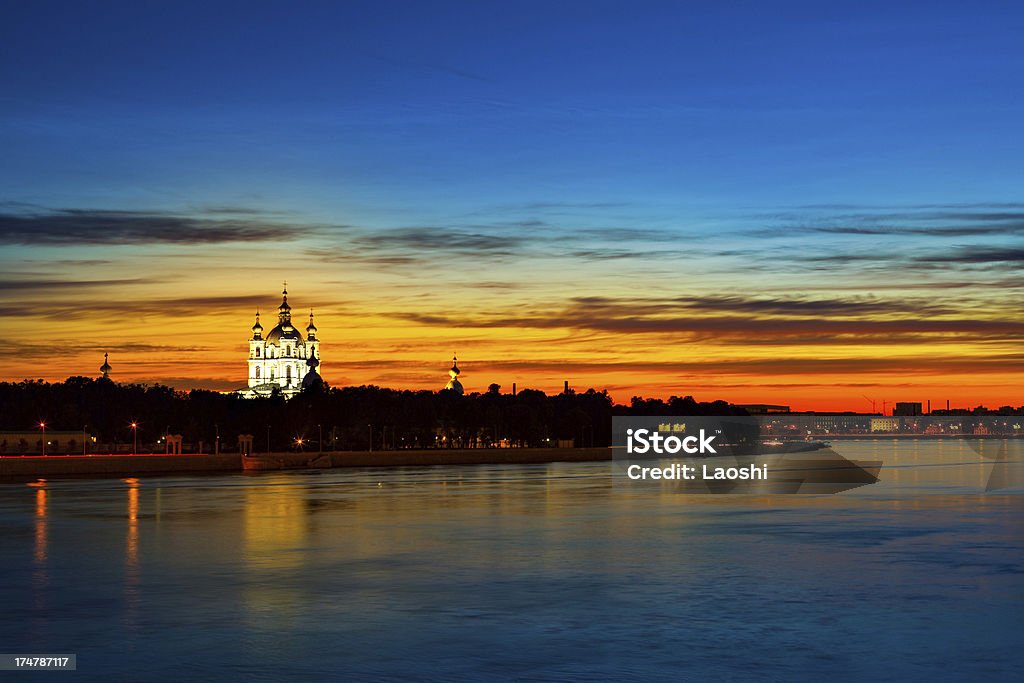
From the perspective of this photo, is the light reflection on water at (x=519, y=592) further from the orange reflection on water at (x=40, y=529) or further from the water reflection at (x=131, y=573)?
the orange reflection on water at (x=40, y=529)

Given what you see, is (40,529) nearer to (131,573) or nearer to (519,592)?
(131,573)

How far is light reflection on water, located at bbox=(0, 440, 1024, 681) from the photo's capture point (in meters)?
24.6

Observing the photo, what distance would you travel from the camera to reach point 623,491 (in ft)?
310

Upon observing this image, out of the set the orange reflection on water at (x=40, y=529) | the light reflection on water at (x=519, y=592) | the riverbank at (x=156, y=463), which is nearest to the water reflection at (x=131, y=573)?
the light reflection on water at (x=519, y=592)

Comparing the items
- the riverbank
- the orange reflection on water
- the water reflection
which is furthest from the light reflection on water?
the riverbank

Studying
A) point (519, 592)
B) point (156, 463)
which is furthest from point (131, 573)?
point (156, 463)

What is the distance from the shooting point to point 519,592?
1367 inches

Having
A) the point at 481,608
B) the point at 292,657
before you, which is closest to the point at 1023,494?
the point at 481,608

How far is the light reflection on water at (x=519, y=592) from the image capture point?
24.6 metres

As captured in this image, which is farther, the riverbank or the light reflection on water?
Answer: the riverbank

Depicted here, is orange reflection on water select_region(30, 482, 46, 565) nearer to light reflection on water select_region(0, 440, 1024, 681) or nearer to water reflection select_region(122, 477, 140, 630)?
light reflection on water select_region(0, 440, 1024, 681)

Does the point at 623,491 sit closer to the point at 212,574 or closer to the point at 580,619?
the point at 212,574

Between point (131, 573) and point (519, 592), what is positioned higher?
point (131, 573)

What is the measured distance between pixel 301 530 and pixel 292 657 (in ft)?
104
